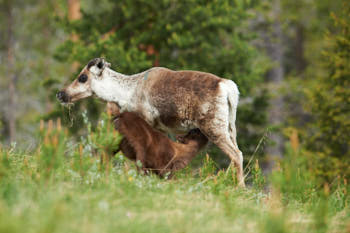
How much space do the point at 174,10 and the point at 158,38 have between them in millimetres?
1030

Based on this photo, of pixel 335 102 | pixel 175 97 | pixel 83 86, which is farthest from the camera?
pixel 335 102

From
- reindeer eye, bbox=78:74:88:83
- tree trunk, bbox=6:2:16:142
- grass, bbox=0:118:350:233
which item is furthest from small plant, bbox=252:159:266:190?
tree trunk, bbox=6:2:16:142

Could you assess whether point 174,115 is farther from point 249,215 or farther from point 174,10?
point 174,10

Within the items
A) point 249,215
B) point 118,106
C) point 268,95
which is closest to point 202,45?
point 268,95

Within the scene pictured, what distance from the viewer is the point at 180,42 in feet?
43.7

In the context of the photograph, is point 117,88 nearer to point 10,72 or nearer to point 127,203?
point 127,203

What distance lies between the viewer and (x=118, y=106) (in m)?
7.59

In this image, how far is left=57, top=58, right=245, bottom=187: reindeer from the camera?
6.53 m

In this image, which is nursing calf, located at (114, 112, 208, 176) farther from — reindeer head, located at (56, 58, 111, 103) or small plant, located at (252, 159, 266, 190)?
reindeer head, located at (56, 58, 111, 103)

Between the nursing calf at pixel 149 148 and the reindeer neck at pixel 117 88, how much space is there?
5.40ft

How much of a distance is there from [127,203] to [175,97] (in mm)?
2832

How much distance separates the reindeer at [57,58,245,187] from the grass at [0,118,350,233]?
1.04 metres

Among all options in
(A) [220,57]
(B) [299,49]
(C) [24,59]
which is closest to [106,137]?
(A) [220,57]

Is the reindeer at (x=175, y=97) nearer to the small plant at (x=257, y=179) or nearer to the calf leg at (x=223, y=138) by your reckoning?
the calf leg at (x=223, y=138)
